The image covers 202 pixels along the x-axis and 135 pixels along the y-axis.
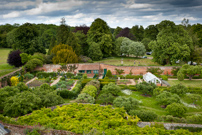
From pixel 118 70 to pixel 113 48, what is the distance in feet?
56.6

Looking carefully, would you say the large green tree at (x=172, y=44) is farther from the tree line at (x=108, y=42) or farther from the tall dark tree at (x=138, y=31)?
the tall dark tree at (x=138, y=31)

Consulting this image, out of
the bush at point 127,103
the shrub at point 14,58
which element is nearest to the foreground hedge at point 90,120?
the bush at point 127,103

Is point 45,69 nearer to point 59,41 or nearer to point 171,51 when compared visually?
point 59,41

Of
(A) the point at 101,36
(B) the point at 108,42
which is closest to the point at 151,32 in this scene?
(B) the point at 108,42

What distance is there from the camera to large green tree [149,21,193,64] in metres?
30.7

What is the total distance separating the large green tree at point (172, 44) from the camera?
30719mm

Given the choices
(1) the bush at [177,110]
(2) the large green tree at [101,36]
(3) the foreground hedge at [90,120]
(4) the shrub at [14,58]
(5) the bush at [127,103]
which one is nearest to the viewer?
(3) the foreground hedge at [90,120]

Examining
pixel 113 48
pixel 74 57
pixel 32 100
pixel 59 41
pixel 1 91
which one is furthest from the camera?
pixel 113 48

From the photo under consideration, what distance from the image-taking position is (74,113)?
43.3ft

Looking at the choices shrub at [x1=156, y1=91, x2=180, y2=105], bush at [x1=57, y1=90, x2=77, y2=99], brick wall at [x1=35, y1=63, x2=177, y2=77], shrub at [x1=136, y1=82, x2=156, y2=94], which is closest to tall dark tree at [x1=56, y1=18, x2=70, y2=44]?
brick wall at [x1=35, y1=63, x2=177, y2=77]

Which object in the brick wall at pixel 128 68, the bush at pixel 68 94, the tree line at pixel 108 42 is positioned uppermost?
the tree line at pixel 108 42

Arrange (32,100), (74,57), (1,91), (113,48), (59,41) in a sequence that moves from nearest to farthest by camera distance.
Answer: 1. (32,100)
2. (1,91)
3. (74,57)
4. (59,41)
5. (113,48)

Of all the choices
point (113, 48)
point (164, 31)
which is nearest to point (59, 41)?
point (113, 48)

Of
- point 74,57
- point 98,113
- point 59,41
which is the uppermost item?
point 59,41
